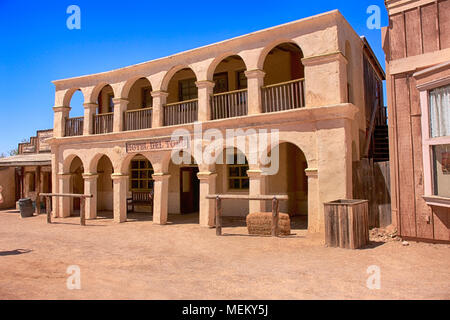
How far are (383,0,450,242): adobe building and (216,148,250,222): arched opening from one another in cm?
697

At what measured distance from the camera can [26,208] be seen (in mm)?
15867

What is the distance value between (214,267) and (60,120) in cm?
1237

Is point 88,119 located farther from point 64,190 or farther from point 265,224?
point 265,224

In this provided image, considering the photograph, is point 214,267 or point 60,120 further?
point 60,120

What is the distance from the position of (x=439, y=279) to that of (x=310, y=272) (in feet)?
6.30

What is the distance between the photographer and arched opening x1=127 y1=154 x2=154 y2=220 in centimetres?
1664

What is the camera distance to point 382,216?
350 inches

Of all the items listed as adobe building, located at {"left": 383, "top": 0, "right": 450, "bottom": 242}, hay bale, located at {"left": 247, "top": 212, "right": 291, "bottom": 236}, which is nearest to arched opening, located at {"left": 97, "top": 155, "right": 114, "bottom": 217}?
hay bale, located at {"left": 247, "top": 212, "right": 291, "bottom": 236}

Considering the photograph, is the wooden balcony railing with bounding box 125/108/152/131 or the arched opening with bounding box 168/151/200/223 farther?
the arched opening with bounding box 168/151/200/223

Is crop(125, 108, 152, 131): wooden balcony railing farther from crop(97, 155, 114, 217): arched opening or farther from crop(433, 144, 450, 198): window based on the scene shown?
crop(433, 144, 450, 198): window

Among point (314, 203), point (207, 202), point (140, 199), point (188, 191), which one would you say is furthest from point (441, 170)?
point (140, 199)

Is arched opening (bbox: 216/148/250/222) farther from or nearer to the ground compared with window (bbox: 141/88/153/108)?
nearer to the ground
